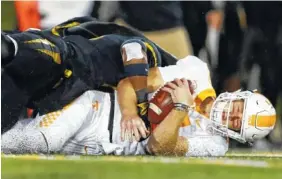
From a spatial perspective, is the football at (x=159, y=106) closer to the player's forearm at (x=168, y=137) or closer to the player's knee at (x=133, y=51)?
the player's forearm at (x=168, y=137)

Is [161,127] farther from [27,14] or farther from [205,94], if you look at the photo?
[27,14]

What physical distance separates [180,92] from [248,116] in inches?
13.5

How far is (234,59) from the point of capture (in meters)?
3.55

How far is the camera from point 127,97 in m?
3.40

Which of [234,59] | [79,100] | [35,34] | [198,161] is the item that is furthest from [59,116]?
[234,59]

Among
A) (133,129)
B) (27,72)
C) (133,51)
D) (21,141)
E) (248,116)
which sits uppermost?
(133,51)

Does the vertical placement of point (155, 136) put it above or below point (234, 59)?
below

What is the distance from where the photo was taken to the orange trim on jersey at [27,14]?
138 inches

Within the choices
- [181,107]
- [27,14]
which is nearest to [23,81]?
[27,14]

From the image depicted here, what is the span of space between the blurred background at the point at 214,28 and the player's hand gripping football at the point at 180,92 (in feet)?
0.49

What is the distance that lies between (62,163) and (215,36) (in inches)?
41.2

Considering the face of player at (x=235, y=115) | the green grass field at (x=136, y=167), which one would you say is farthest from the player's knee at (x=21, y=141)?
the face of player at (x=235, y=115)

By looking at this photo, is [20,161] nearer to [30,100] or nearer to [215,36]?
[30,100]

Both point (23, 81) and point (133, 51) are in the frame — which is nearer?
point (23, 81)
